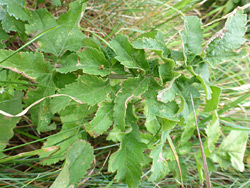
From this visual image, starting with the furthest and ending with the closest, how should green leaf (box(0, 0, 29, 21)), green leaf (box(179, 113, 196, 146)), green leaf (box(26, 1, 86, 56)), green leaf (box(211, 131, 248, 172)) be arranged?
green leaf (box(211, 131, 248, 172))
green leaf (box(179, 113, 196, 146))
green leaf (box(26, 1, 86, 56))
green leaf (box(0, 0, 29, 21))

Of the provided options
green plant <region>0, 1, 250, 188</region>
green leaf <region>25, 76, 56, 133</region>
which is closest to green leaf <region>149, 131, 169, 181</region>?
green plant <region>0, 1, 250, 188</region>

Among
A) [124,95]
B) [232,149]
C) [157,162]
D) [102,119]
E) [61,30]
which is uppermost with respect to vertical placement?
[61,30]

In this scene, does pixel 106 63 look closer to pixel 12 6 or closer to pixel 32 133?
pixel 12 6

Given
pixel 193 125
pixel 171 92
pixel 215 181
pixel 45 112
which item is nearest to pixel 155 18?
pixel 193 125

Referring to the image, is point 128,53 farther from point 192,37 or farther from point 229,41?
point 229,41

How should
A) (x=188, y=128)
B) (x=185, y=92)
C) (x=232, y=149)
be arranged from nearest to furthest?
(x=185, y=92) < (x=188, y=128) < (x=232, y=149)

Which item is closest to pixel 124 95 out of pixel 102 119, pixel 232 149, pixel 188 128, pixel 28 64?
pixel 102 119

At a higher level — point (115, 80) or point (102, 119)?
point (115, 80)

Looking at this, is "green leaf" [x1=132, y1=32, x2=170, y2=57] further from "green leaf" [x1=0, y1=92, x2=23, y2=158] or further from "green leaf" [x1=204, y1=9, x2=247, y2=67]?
"green leaf" [x1=0, y1=92, x2=23, y2=158]
